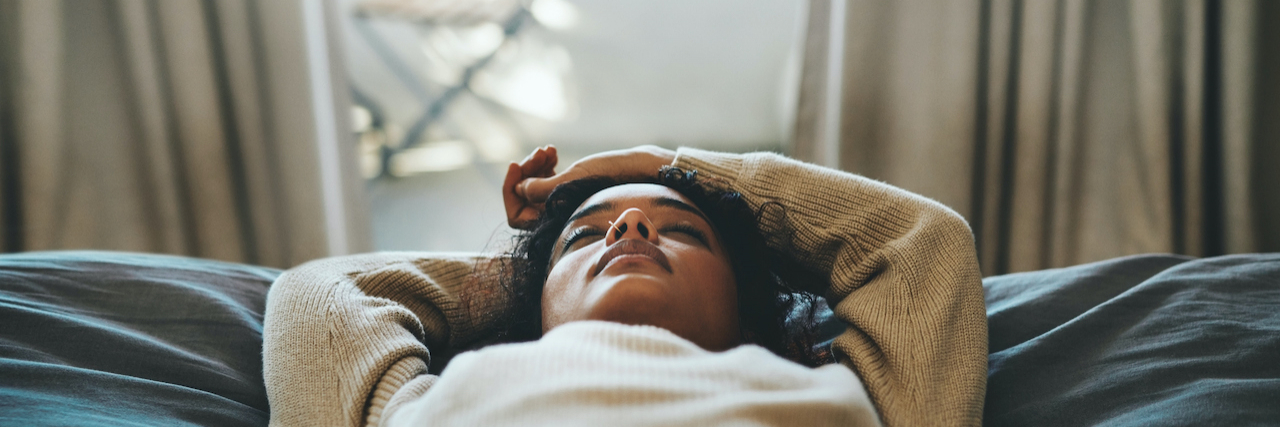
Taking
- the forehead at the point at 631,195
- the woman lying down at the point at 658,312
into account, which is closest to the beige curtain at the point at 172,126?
the woman lying down at the point at 658,312

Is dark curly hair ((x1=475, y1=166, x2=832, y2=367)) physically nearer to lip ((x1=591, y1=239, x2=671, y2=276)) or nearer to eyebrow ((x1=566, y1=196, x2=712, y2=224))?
eyebrow ((x1=566, y1=196, x2=712, y2=224))

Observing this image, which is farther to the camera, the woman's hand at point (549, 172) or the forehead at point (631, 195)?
the woman's hand at point (549, 172)

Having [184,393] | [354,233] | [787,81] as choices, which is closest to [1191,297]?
[184,393]

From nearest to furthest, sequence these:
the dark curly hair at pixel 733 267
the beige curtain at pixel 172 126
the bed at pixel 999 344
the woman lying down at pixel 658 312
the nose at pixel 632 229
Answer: the woman lying down at pixel 658 312 < the bed at pixel 999 344 < the nose at pixel 632 229 < the dark curly hair at pixel 733 267 < the beige curtain at pixel 172 126

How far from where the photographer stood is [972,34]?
1845 millimetres

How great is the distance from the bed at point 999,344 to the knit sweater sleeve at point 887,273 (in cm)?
10

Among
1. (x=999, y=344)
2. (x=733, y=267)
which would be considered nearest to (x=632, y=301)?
(x=733, y=267)

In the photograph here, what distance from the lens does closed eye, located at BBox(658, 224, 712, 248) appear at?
36.3 inches

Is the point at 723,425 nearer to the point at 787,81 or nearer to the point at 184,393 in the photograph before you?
the point at 184,393

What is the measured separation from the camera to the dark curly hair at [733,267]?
1041 mm

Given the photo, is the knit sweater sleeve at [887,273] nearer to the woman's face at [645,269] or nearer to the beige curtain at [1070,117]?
the woman's face at [645,269]

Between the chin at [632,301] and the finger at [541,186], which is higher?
the finger at [541,186]

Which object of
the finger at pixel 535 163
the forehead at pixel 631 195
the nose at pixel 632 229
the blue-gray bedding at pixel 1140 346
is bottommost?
the blue-gray bedding at pixel 1140 346

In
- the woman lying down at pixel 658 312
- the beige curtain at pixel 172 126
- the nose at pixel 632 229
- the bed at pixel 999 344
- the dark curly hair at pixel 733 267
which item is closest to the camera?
the woman lying down at pixel 658 312
